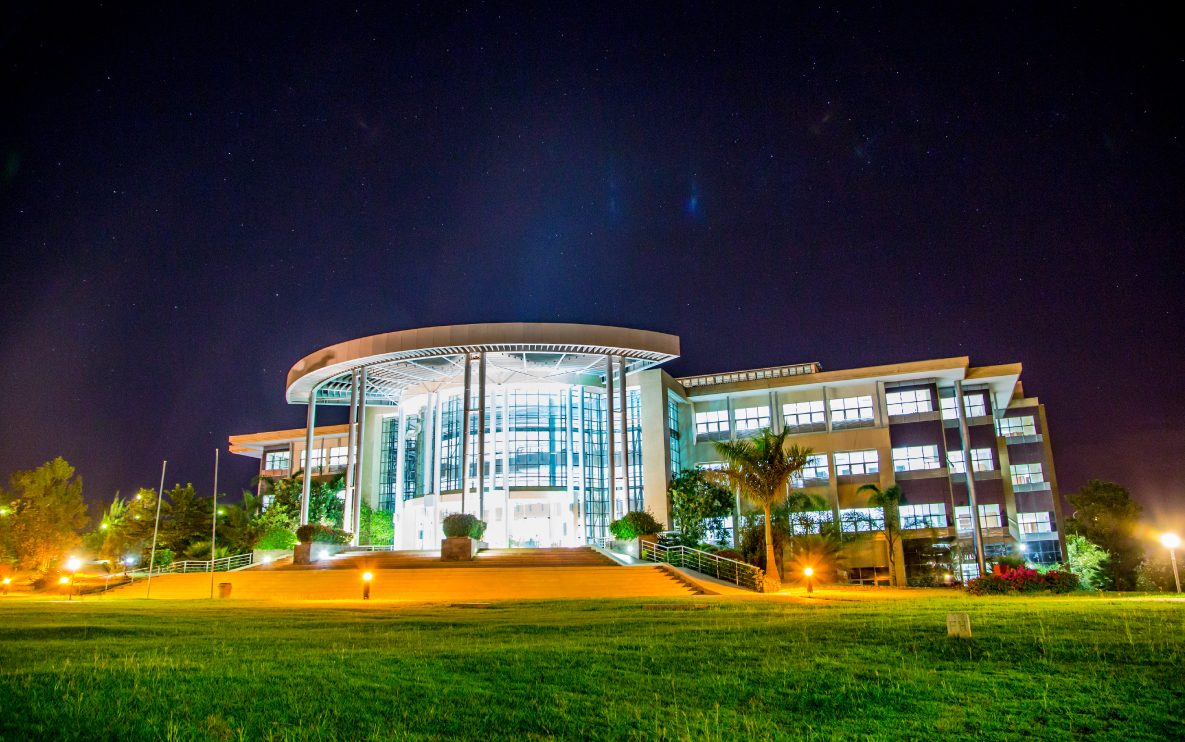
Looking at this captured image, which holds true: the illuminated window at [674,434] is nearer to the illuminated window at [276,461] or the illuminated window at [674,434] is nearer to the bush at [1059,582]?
the bush at [1059,582]

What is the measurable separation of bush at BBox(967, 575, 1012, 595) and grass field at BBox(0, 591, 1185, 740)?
11.8 meters

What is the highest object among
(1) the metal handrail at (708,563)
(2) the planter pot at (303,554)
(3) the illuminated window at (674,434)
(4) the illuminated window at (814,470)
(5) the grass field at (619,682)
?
(3) the illuminated window at (674,434)

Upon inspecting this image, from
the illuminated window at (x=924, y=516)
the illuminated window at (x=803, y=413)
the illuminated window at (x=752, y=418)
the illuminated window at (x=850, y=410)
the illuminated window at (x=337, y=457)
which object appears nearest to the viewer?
the illuminated window at (x=924, y=516)

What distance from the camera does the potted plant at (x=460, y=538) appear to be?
115 ft

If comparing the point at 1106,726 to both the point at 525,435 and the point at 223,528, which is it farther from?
the point at 223,528

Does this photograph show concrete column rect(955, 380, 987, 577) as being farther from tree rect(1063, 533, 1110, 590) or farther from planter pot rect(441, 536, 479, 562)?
planter pot rect(441, 536, 479, 562)

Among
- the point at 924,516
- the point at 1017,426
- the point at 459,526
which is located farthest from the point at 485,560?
the point at 1017,426

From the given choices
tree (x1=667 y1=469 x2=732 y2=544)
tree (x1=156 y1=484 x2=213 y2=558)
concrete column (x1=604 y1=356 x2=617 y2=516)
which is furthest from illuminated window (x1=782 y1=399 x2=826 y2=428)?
tree (x1=156 y1=484 x2=213 y2=558)

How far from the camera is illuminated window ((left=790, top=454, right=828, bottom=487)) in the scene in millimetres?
46812

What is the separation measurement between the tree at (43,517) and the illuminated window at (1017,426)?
61156 mm

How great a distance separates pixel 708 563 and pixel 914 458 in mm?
20348

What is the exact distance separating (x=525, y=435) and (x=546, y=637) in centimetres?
3579

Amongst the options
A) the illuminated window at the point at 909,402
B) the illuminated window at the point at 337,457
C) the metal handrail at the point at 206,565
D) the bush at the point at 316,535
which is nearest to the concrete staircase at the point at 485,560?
the bush at the point at 316,535

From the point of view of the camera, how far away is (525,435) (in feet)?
154
